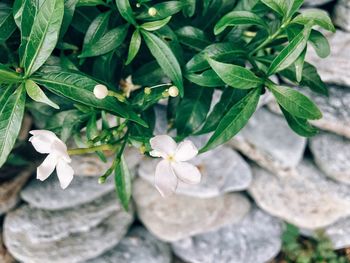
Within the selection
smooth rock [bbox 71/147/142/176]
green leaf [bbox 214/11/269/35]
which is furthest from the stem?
smooth rock [bbox 71/147/142/176]

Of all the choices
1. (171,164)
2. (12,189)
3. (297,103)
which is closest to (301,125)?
(297,103)

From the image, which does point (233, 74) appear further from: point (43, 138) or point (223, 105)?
point (43, 138)

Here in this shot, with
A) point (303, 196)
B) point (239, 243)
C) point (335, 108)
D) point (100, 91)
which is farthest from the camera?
point (239, 243)

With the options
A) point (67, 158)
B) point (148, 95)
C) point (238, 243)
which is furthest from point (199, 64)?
point (238, 243)

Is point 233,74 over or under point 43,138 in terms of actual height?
over

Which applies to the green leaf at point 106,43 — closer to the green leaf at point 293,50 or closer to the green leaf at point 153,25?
the green leaf at point 153,25

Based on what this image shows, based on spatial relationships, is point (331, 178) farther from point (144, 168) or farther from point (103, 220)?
point (103, 220)

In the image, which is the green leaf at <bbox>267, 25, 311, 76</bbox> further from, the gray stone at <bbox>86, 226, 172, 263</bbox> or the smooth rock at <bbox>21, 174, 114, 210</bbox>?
the gray stone at <bbox>86, 226, 172, 263</bbox>
